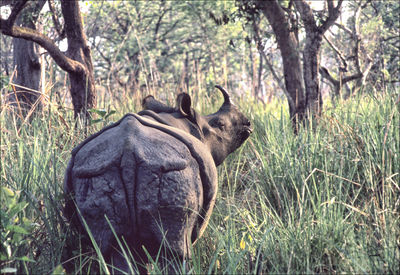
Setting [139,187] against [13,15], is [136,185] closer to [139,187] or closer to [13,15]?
[139,187]

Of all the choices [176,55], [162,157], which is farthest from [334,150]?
[176,55]

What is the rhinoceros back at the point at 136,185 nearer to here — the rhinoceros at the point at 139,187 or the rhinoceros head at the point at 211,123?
the rhinoceros at the point at 139,187

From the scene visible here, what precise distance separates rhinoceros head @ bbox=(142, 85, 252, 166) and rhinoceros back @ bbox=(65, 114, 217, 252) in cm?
47

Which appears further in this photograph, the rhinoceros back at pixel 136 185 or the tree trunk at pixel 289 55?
the tree trunk at pixel 289 55

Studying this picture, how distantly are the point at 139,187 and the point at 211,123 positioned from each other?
123 cm

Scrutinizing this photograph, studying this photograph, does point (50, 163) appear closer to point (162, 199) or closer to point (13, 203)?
point (13, 203)

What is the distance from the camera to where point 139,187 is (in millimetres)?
2197

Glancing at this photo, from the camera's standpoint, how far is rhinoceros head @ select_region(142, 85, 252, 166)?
9.57 feet

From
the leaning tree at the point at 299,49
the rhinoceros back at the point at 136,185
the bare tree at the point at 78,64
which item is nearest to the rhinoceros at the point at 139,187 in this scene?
the rhinoceros back at the point at 136,185

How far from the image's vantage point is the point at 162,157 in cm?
228

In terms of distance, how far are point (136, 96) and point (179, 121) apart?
3775 mm

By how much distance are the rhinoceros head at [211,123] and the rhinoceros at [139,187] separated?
0.40 m

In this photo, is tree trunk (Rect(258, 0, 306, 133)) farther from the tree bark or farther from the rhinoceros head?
the rhinoceros head

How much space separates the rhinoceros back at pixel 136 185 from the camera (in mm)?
2199
